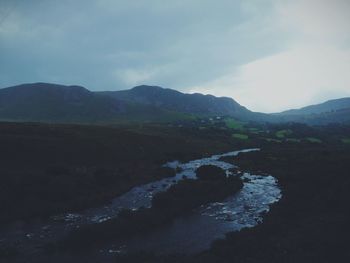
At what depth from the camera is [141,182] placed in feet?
177

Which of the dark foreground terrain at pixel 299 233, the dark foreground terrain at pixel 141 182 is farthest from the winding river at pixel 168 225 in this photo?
the dark foreground terrain at pixel 299 233

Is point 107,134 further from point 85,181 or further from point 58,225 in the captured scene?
point 58,225

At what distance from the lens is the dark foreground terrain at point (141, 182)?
26.2 metres

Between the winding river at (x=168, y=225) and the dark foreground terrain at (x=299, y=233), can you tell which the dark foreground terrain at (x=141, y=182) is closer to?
the dark foreground terrain at (x=299, y=233)

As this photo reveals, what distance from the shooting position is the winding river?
28797mm

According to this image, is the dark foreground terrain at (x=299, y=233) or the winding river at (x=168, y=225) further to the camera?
the winding river at (x=168, y=225)

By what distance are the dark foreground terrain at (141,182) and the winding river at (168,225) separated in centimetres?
164

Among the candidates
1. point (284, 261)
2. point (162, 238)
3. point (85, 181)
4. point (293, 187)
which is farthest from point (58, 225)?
point (293, 187)

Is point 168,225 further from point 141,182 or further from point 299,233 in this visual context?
point 141,182

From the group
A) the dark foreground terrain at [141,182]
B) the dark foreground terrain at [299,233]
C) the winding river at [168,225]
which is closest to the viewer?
the dark foreground terrain at [299,233]

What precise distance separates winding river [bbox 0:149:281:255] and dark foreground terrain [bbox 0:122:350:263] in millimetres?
1642

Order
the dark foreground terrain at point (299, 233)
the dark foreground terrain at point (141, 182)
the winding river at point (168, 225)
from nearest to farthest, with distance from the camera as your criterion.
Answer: the dark foreground terrain at point (299, 233) < the dark foreground terrain at point (141, 182) < the winding river at point (168, 225)

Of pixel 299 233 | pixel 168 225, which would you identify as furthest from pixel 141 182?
pixel 299 233

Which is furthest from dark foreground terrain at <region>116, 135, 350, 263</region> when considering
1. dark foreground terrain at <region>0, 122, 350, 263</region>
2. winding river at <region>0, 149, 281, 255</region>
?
winding river at <region>0, 149, 281, 255</region>
